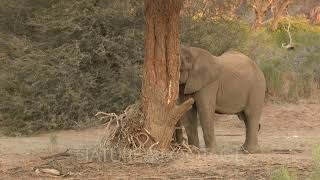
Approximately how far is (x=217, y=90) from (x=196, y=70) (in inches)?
22.3

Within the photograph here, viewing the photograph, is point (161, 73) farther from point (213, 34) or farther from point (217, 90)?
point (213, 34)

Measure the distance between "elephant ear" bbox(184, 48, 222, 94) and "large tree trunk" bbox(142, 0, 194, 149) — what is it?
38.7 inches

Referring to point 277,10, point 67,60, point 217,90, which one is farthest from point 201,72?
point 277,10

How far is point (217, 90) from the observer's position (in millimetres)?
11484

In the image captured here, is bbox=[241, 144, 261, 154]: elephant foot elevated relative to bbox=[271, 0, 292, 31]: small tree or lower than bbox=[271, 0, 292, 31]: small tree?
lower

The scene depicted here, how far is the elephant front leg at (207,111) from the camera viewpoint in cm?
1109

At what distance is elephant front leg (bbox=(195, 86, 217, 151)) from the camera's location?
11.1 meters

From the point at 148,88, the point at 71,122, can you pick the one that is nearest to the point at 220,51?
the point at 71,122

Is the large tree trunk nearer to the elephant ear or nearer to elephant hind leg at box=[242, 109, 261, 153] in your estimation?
the elephant ear

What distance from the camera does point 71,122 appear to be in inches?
613

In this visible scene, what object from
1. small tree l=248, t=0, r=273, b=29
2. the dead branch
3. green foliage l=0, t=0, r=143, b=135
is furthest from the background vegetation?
small tree l=248, t=0, r=273, b=29

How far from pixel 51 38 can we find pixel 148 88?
6662mm

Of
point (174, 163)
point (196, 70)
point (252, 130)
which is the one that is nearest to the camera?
point (174, 163)

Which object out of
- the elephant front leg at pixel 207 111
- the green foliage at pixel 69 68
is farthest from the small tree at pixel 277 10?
the elephant front leg at pixel 207 111
